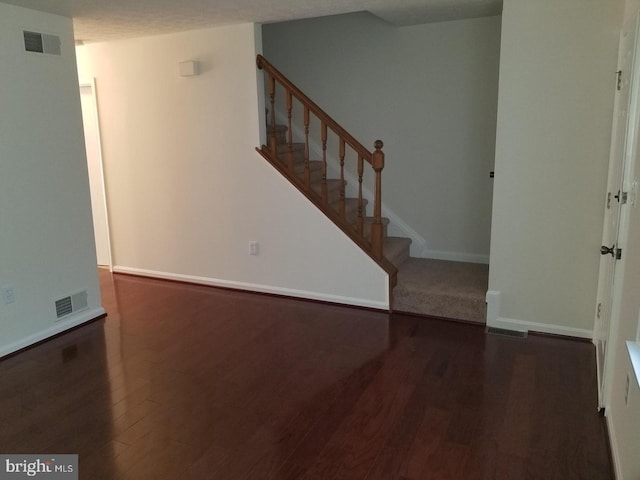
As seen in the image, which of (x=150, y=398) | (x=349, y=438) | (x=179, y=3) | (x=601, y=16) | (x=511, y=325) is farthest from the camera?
(x=511, y=325)

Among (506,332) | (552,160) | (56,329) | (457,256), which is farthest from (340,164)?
(56,329)

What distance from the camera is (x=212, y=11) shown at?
371 cm

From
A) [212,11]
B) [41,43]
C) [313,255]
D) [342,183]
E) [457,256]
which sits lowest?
[457,256]

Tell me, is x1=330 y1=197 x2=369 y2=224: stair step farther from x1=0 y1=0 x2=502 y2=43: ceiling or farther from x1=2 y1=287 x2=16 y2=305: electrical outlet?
x1=2 y1=287 x2=16 y2=305: electrical outlet

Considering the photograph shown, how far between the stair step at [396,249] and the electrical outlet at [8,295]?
2874 mm

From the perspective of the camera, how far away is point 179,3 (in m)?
3.43

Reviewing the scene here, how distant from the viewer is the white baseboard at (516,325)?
3.52 meters

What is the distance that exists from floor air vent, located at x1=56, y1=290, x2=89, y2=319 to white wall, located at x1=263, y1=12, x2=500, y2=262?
2895mm

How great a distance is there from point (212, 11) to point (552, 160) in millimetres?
2668

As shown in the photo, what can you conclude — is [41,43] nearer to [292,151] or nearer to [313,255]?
[292,151]

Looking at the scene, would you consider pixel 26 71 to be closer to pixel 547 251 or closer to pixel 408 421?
pixel 408 421

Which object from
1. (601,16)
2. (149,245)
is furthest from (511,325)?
(149,245)

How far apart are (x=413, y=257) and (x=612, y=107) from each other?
7.37 ft

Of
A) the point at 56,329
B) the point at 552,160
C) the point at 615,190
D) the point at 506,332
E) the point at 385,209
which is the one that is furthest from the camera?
the point at 385,209
